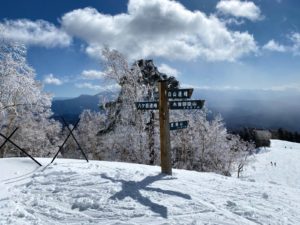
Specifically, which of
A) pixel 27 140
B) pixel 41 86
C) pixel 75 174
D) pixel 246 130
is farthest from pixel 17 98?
pixel 246 130

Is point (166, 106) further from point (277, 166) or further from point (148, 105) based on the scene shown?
point (277, 166)

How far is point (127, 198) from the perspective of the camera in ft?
27.1

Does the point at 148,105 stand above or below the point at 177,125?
above

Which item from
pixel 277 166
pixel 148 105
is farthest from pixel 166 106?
pixel 277 166

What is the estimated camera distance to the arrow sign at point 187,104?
440 inches

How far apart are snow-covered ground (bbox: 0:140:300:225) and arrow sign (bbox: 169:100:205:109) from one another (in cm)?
217

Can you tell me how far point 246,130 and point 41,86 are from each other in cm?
7089

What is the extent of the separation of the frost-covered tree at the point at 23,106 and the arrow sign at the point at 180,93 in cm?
1184

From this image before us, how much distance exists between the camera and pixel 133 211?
24.6 feet

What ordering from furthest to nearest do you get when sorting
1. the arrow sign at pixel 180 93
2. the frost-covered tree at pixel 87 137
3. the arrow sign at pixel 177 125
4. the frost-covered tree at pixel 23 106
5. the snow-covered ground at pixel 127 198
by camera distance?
1. the frost-covered tree at pixel 87 137
2. the frost-covered tree at pixel 23 106
3. the arrow sign at pixel 177 125
4. the arrow sign at pixel 180 93
5. the snow-covered ground at pixel 127 198

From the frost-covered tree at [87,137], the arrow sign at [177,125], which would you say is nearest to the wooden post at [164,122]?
the arrow sign at [177,125]

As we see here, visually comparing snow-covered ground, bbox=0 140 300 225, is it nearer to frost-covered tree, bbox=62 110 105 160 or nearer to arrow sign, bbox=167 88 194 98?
arrow sign, bbox=167 88 194 98

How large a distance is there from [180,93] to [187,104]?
418 millimetres

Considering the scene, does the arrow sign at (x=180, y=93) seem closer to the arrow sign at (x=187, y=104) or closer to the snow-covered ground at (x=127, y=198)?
the arrow sign at (x=187, y=104)
